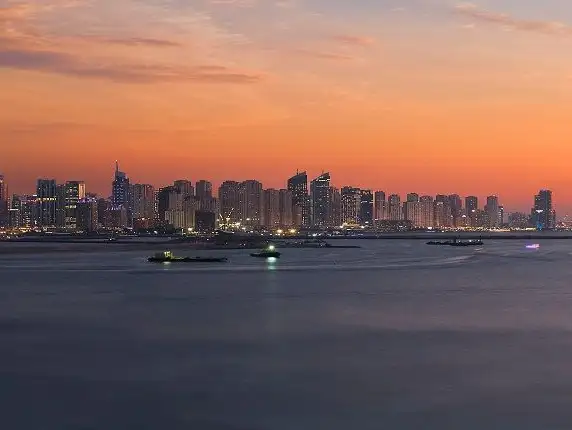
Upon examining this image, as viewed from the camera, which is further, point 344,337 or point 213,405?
point 344,337

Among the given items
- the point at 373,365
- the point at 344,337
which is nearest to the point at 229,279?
the point at 344,337

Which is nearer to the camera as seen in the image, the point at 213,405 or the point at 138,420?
the point at 138,420

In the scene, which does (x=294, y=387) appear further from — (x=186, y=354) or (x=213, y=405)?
(x=186, y=354)

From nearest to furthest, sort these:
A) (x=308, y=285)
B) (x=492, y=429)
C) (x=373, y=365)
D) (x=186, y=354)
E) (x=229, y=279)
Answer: (x=492, y=429) < (x=373, y=365) < (x=186, y=354) < (x=308, y=285) < (x=229, y=279)

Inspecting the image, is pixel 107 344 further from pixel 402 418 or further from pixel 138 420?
pixel 402 418

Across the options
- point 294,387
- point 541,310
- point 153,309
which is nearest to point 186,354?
point 294,387

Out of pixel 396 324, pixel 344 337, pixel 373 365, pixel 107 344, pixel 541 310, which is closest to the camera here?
pixel 373 365
